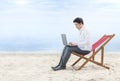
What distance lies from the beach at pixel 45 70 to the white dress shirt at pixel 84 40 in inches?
21.0

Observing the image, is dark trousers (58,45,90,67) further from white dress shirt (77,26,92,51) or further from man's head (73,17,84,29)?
man's head (73,17,84,29)

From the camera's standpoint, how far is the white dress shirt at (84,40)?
912cm

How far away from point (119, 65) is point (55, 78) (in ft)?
7.55

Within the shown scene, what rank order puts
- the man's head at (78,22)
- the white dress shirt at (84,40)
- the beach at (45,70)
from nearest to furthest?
1. the beach at (45,70)
2. the white dress shirt at (84,40)
3. the man's head at (78,22)

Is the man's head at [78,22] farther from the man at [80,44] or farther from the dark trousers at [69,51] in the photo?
the dark trousers at [69,51]

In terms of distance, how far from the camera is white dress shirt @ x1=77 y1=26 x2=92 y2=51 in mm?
9125

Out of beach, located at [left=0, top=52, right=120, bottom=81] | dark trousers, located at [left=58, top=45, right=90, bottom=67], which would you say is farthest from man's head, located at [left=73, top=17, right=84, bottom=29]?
beach, located at [left=0, top=52, right=120, bottom=81]

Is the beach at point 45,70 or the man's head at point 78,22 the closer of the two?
the beach at point 45,70

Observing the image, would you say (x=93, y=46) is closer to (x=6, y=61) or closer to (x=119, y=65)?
(x=119, y=65)

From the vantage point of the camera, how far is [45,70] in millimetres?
9570

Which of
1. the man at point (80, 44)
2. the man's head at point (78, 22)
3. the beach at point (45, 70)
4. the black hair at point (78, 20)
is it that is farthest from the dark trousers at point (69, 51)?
the black hair at point (78, 20)

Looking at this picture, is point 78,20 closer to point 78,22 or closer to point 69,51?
point 78,22

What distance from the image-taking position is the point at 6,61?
11.2 metres

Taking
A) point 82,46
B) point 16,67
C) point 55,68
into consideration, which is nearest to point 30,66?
point 16,67
